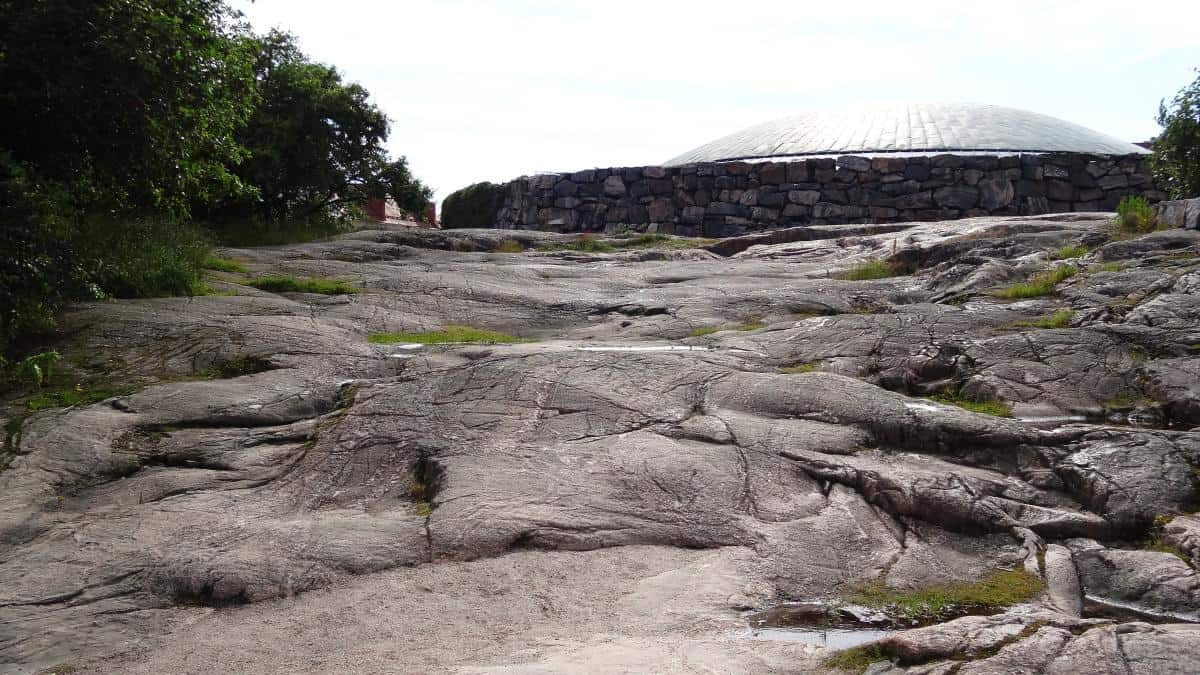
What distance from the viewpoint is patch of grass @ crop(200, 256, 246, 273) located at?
10.5 metres

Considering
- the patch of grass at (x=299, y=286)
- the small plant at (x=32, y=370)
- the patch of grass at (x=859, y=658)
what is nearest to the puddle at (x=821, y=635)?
the patch of grass at (x=859, y=658)

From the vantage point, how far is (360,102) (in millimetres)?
17312

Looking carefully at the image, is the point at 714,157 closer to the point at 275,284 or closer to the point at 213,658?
the point at 275,284

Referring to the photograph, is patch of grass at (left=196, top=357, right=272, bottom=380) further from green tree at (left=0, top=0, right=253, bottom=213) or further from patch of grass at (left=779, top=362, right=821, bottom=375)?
patch of grass at (left=779, top=362, right=821, bottom=375)

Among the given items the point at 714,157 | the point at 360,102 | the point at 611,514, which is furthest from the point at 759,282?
the point at 714,157

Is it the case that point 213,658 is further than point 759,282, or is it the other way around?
point 759,282

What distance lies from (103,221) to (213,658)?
7253mm

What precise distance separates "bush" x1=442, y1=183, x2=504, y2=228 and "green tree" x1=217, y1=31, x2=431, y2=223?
4477 millimetres

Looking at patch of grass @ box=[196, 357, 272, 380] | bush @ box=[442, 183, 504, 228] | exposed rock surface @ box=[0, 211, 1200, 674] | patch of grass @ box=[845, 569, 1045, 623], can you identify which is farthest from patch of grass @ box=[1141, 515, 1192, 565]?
bush @ box=[442, 183, 504, 228]

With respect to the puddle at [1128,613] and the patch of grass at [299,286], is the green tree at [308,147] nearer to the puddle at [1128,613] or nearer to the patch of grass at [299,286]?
the patch of grass at [299,286]

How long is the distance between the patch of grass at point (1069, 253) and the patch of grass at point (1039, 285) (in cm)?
68

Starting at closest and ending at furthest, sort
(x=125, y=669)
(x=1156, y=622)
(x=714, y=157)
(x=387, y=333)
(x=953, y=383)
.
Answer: (x=125, y=669) → (x=1156, y=622) → (x=953, y=383) → (x=387, y=333) → (x=714, y=157)

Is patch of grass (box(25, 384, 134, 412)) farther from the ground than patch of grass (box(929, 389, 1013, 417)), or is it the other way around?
patch of grass (box(25, 384, 134, 412))

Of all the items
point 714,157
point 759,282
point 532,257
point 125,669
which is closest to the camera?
point 125,669
